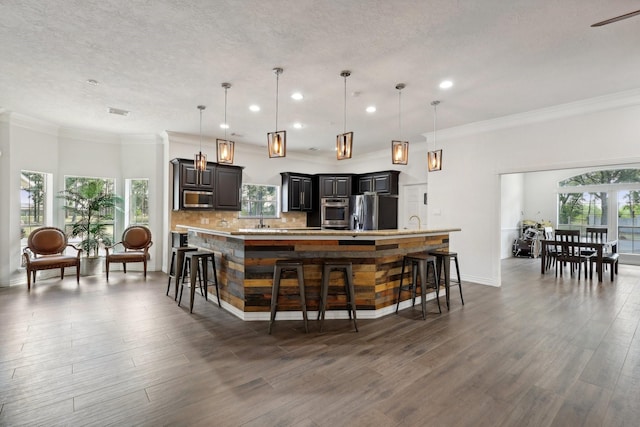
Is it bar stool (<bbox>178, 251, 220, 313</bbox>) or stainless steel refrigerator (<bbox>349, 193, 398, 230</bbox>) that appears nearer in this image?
bar stool (<bbox>178, 251, 220, 313</bbox>)

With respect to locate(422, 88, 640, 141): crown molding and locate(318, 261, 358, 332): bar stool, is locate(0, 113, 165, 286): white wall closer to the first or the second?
locate(318, 261, 358, 332): bar stool

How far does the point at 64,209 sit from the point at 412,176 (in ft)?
24.6

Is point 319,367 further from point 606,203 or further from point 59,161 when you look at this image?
point 606,203

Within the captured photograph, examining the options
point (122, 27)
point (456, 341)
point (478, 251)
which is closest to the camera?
point (122, 27)

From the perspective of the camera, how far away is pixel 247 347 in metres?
2.90

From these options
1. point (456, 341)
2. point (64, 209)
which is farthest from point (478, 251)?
point (64, 209)

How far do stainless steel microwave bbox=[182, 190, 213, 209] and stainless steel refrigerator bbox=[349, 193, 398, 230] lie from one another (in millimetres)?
3482

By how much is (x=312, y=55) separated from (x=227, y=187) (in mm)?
4237

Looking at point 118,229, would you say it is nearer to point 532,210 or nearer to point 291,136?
point 291,136

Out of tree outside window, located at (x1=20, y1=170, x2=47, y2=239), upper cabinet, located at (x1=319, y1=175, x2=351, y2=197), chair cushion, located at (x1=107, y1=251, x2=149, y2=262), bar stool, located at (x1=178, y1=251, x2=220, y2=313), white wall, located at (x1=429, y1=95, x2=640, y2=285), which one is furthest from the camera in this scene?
upper cabinet, located at (x1=319, y1=175, x2=351, y2=197)

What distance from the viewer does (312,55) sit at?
3262 millimetres

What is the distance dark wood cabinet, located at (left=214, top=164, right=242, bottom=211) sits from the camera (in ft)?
22.0

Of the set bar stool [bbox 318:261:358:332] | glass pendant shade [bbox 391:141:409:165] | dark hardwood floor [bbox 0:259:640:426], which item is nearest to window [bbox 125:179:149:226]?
dark hardwood floor [bbox 0:259:640:426]

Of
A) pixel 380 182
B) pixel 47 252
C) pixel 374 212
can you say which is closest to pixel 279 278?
pixel 374 212
